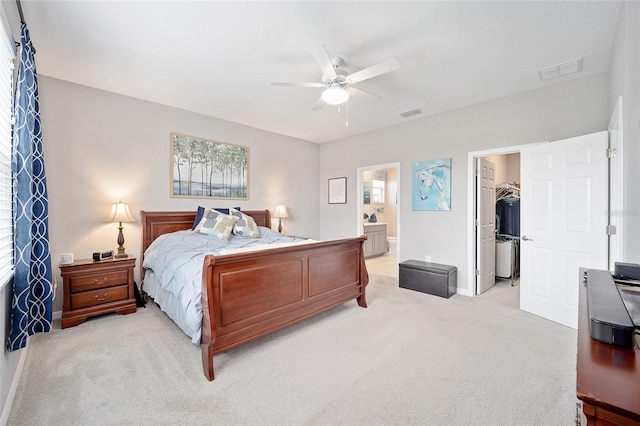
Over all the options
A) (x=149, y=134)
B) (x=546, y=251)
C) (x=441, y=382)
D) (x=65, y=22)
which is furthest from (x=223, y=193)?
(x=546, y=251)

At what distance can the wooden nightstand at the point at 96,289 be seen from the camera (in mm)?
2883

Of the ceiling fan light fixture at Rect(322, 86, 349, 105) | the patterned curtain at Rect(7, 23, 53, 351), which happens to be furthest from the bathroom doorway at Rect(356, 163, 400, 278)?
the patterned curtain at Rect(7, 23, 53, 351)

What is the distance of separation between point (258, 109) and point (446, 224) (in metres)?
3.30

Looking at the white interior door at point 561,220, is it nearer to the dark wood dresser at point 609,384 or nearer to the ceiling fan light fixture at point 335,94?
the ceiling fan light fixture at point 335,94

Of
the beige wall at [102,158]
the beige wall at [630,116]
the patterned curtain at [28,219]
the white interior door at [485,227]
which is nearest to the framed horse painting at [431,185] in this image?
the white interior door at [485,227]

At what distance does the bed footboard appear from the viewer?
2.07 metres

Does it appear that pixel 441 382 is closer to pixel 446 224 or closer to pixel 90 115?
pixel 446 224

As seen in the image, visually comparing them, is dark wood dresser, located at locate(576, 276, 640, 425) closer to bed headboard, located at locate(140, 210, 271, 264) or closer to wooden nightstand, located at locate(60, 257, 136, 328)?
wooden nightstand, located at locate(60, 257, 136, 328)

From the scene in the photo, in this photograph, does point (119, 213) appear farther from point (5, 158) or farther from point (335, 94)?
point (335, 94)

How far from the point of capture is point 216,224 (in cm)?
380

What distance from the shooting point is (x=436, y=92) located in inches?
137

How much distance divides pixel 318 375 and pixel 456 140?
364 centimetres

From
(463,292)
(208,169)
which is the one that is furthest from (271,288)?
(463,292)

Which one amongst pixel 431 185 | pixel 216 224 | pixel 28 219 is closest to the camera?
pixel 28 219
